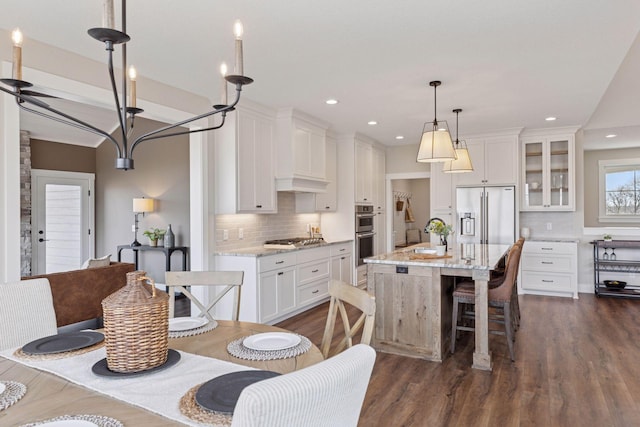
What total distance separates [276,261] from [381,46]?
8.31ft

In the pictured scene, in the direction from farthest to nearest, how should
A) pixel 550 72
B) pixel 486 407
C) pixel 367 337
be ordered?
1. pixel 550 72
2. pixel 486 407
3. pixel 367 337

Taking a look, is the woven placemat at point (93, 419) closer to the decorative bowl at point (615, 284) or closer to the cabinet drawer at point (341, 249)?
the cabinet drawer at point (341, 249)

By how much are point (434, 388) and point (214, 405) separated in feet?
7.45

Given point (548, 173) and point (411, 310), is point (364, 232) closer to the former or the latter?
point (548, 173)

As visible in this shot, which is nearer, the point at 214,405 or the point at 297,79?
the point at 214,405

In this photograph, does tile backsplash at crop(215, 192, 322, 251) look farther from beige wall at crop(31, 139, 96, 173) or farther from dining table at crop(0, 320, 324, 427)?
beige wall at crop(31, 139, 96, 173)

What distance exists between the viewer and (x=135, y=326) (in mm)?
1325

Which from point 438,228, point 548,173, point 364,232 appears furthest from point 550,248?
point 438,228

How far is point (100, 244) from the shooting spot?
24.1 feet

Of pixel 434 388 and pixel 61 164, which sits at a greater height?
pixel 61 164

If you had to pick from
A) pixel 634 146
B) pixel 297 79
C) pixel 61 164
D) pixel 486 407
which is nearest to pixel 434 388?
pixel 486 407

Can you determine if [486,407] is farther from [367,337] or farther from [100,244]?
[100,244]

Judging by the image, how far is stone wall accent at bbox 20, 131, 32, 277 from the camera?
6.58 meters

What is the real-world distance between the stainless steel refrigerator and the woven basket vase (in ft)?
18.6
